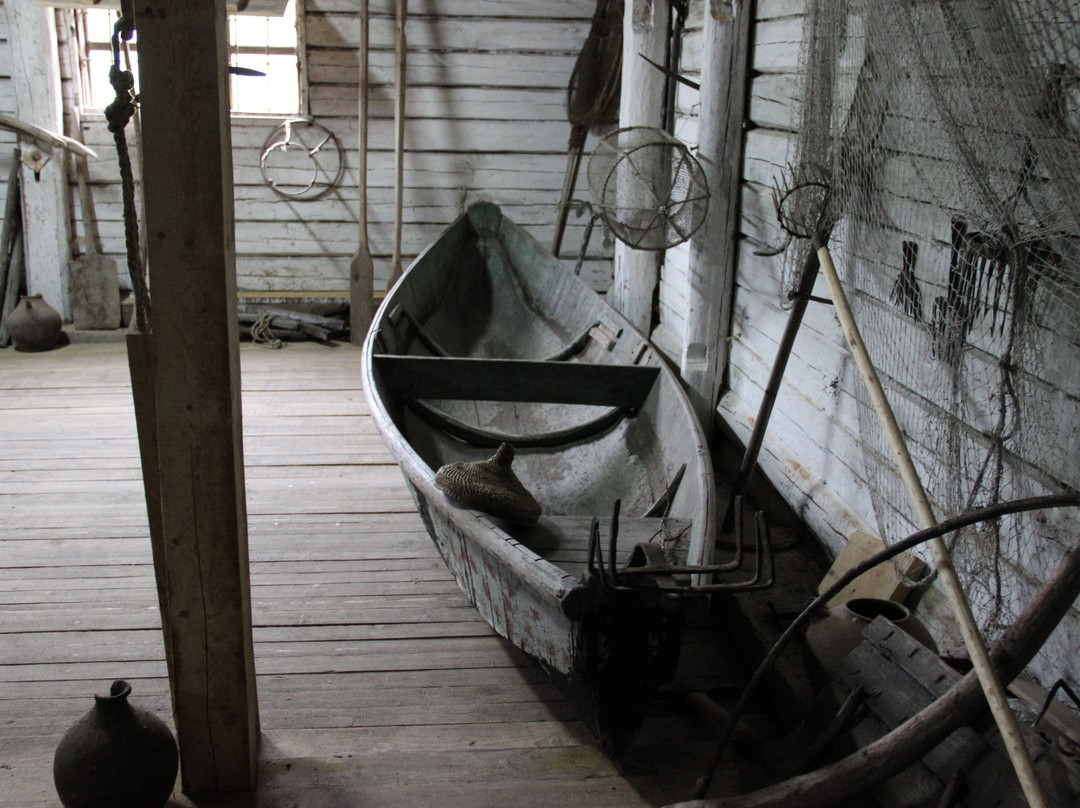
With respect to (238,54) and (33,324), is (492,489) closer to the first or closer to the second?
(33,324)

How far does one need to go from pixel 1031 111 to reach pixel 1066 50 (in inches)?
5.2

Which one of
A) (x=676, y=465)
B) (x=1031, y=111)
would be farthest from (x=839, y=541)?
(x=1031, y=111)

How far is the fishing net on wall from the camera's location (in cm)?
174

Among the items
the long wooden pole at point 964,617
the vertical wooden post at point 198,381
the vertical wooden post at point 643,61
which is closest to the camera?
the long wooden pole at point 964,617

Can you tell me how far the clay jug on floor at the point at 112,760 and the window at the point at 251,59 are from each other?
5098 mm

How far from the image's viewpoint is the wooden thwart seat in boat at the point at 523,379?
3.65 metres

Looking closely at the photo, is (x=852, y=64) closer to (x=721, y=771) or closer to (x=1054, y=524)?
(x=1054, y=524)

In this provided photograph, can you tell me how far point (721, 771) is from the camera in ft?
8.02

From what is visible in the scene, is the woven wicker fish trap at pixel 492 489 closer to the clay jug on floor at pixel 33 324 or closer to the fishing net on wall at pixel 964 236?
the fishing net on wall at pixel 964 236

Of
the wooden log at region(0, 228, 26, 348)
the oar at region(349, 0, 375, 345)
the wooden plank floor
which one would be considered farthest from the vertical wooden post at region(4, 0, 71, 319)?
the wooden plank floor

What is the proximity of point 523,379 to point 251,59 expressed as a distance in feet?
13.4

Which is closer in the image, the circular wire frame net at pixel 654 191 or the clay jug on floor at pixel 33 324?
the circular wire frame net at pixel 654 191

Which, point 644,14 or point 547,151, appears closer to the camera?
point 644,14

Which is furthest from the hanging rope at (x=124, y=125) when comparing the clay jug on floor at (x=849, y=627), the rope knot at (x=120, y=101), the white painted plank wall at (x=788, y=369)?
the white painted plank wall at (x=788, y=369)
